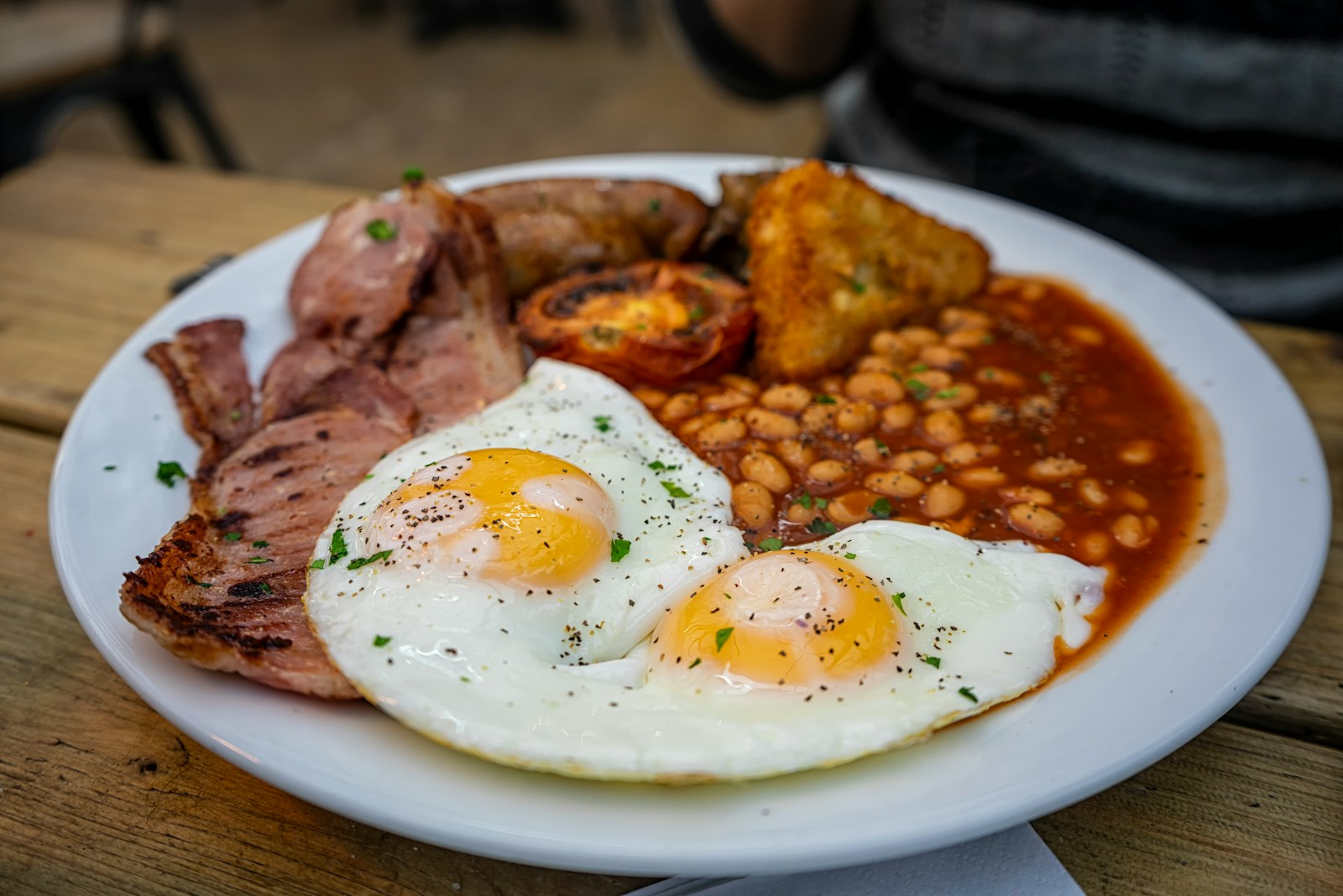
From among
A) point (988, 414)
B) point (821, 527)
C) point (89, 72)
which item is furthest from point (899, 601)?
point (89, 72)

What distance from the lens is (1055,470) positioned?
1908mm

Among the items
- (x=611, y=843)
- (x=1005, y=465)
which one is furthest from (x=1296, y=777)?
(x=611, y=843)

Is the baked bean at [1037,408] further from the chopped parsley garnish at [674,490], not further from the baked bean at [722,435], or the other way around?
the chopped parsley garnish at [674,490]

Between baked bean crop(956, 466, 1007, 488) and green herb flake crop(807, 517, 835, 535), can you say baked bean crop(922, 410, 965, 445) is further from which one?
green herb flake crop(807, 517, 835, 535)

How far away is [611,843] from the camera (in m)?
1.14

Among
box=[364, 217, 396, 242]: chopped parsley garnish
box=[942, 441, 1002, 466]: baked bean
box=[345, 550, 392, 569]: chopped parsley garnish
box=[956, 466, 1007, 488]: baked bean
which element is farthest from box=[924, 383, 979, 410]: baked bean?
box=[364, 217, 396, 242]: chopped parsley garnish

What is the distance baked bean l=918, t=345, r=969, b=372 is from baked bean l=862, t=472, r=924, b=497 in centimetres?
47

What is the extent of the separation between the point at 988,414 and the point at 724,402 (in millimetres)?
570

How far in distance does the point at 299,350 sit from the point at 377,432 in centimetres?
38

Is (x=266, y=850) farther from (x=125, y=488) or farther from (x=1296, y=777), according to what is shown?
(x=1296, y=777)

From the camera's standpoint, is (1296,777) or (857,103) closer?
(1296,777)

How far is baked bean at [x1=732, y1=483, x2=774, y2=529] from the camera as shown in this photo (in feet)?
5.90

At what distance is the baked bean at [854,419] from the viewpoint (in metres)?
2.04

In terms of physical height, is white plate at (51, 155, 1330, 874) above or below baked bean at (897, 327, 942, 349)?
above
